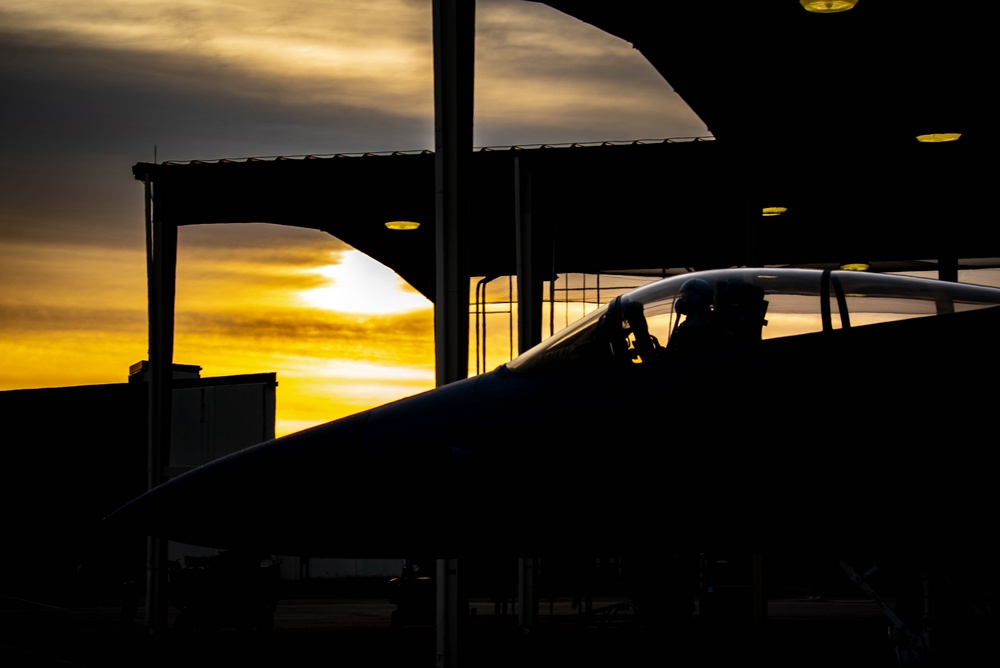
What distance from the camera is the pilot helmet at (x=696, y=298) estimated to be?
646 centimetres

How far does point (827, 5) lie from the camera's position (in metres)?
11.8

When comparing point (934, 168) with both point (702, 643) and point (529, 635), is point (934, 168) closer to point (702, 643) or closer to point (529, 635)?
point (702, 643)

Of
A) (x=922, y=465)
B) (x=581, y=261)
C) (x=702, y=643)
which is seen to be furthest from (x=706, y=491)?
(x=581, y=261)

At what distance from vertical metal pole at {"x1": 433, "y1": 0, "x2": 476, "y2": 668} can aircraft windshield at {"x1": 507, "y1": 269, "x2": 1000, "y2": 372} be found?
5.32m

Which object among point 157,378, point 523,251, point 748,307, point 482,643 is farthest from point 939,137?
point 157,378

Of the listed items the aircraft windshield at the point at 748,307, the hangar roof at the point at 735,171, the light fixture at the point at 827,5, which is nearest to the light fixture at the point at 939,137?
the hangar roof at the point at 735,171

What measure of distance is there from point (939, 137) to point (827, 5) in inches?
243

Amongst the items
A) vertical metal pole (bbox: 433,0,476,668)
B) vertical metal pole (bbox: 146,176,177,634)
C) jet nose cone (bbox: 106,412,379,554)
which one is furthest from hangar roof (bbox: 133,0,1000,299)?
jet nose cone (bbox: 106,412,379,554)

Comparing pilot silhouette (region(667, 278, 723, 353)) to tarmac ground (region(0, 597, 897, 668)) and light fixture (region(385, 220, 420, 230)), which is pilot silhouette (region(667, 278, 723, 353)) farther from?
light fixture (region(385, 220, 420, 230))

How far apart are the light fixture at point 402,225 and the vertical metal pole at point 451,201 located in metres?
9.61

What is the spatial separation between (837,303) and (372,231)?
1803cm

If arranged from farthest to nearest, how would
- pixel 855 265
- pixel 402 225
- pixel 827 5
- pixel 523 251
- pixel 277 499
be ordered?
pixel 855 265, pixel 402 225, pixel 523 251, pixel 827 5, pixel 277 499

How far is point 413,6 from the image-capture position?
45.1 ft

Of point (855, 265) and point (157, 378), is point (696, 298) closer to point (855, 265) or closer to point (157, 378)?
point (157, 378)
